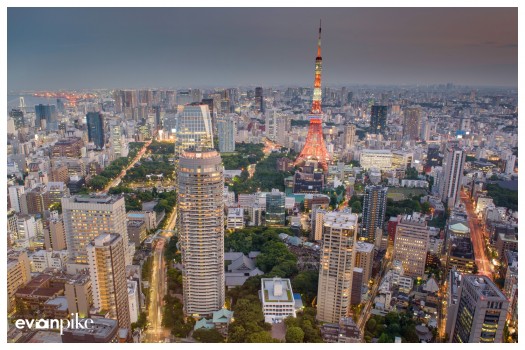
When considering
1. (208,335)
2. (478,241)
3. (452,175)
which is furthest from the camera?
(452,175)

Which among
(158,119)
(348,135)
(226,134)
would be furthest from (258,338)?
(158,119)

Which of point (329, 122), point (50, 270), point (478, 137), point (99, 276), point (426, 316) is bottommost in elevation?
point (426, 316)

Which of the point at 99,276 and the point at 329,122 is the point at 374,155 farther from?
the point at 99,276

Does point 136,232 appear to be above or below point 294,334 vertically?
above

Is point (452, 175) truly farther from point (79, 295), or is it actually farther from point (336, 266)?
point (79, 295)

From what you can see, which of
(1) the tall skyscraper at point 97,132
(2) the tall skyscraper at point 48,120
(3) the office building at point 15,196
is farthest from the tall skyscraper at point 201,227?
(1) the tall skyscraper at point 97,132

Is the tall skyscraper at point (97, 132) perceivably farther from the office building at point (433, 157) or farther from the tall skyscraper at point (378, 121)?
the office building at point (433, 157)
